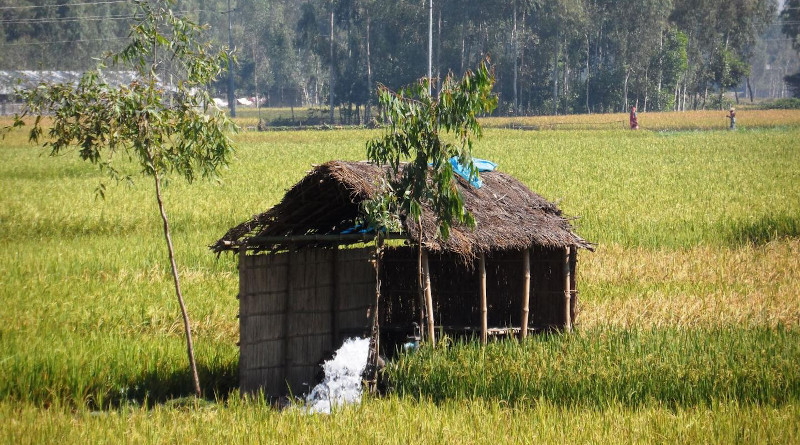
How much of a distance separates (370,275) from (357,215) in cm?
63

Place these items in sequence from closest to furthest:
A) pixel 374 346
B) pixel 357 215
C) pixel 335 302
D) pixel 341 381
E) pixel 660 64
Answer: pixel 341 381
pixel 374 346
pixel 335 302
pixel 357 215
pixel 660 64

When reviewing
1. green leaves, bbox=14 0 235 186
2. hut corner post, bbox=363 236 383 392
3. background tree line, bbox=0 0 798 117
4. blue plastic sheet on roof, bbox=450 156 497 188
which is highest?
background tree line, bbox=0 0 798 117

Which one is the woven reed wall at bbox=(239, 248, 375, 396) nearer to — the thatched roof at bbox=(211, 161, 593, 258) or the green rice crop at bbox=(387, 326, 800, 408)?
the thatched roof at bbox=(211, 161, 593, 258)

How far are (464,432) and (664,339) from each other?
9.00 ft

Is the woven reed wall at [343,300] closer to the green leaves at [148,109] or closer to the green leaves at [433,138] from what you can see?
the green leaves at [433,138]

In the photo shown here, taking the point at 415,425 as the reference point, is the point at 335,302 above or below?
above

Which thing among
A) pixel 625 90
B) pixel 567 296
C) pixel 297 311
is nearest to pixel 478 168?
pixel 567 296

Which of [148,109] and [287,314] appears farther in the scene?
[287,314]

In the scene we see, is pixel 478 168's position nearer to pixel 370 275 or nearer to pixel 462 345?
pixel 370 275

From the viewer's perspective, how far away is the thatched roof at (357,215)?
28.2 ft

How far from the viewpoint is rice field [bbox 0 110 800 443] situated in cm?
712

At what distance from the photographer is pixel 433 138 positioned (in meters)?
8.41

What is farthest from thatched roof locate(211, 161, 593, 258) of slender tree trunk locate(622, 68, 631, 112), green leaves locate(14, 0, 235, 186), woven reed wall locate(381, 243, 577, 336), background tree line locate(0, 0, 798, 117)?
slender tree trunk locate(622, 68, 631, 112)

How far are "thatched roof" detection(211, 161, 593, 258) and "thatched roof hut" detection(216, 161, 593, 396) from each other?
1 centimetres
